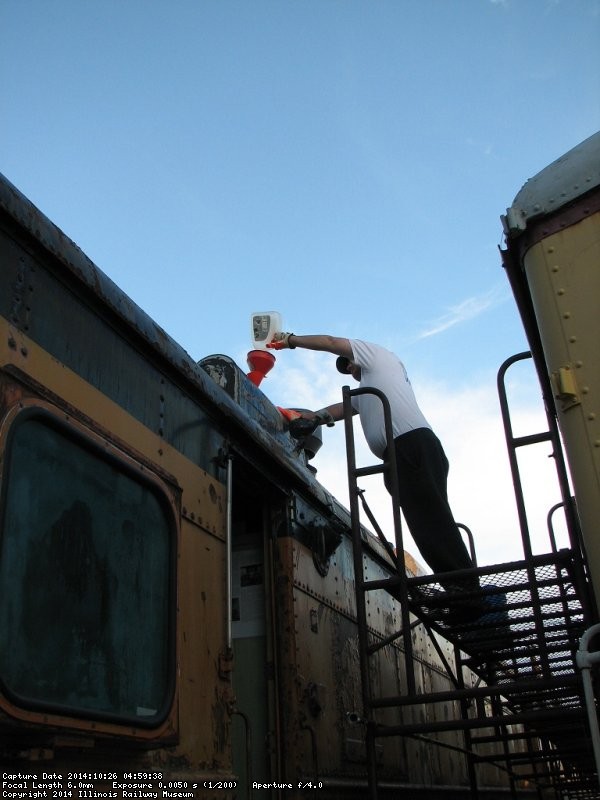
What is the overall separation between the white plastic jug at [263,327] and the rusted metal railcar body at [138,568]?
1.15 m

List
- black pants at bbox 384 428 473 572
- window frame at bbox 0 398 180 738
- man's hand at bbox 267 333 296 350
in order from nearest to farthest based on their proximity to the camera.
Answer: window frame at bbox 0 398 180 738
black pants at bbox 384 428 473 572
man's hand at bbox 267 333 296 350

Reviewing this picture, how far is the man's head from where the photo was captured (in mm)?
4098

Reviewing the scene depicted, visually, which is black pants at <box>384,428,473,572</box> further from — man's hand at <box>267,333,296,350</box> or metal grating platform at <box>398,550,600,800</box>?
man's hand at <box>267,333,296,350</box>

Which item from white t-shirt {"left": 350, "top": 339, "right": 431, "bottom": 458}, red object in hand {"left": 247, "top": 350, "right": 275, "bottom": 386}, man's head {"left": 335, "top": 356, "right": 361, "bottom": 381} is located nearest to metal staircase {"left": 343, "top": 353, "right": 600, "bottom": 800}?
white t-shirt {"left": 350, "top": 339, "right": 431, "bottom": 458}

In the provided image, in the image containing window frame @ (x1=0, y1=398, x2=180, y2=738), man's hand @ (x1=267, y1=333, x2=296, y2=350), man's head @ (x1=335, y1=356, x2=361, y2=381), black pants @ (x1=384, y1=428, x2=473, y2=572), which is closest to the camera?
window frame @ (x1=0, y1=398, x2=180, y2=738)

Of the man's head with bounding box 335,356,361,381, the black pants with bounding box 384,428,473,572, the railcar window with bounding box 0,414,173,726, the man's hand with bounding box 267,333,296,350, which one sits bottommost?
the railcar window with bounding box 0,414,173,726

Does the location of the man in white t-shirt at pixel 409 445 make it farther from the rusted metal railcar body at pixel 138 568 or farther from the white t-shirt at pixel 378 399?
the rusted metal railcar body at pixel 138 568

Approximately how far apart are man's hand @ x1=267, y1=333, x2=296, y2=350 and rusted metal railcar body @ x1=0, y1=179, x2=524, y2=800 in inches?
26.9

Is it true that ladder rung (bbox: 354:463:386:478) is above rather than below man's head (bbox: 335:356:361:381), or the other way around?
below

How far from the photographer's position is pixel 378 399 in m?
3.77

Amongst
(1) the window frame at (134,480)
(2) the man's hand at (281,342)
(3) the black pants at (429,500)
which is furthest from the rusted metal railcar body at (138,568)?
(2) the man's hand at (281,342)

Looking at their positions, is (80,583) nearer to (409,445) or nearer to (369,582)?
(369,582)

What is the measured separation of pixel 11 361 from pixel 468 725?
1976mm

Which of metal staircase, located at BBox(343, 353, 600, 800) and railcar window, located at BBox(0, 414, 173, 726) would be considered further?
metal staircase, located at BBox(343, 353, 600, 800)
